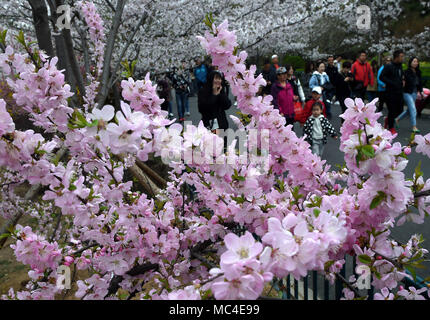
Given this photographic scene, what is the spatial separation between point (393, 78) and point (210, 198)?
24.9ft

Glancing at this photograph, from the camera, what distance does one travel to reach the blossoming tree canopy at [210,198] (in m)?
1.22

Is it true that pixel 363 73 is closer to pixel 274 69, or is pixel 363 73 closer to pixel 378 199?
pixel 274 69

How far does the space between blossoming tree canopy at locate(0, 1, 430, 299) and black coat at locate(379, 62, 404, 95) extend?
669 cm

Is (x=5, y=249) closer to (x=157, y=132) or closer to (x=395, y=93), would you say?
(x=157, y=132)

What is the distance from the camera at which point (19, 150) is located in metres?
1.49

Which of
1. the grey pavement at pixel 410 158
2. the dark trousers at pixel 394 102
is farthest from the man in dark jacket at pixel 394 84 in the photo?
the grey pavement at pixel 410 158

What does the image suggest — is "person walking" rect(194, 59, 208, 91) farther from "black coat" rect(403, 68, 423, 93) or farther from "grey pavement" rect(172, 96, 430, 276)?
"black coat" rect(403, 68, 423, 93)

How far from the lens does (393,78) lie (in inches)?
326

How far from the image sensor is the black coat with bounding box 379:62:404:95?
27.1ft

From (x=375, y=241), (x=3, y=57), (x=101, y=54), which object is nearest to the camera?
(x=375, y=241)
